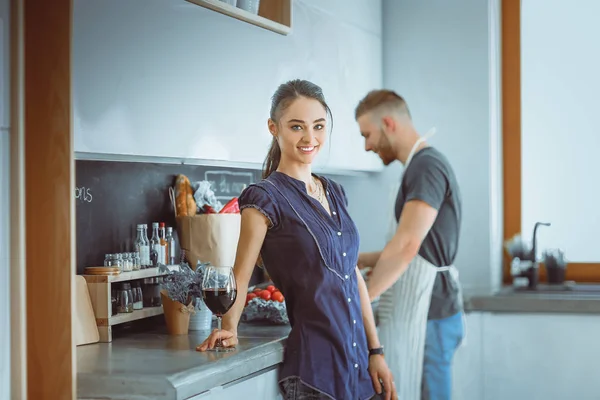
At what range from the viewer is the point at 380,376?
227 centimetres

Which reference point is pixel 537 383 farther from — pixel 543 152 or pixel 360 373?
pixel 360 373

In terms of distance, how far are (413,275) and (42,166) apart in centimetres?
155

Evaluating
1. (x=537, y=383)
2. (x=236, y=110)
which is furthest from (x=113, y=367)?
(x=537, y=383)

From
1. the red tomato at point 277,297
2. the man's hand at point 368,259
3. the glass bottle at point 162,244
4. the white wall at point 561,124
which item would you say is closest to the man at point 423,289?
the man's hand at point 368,259

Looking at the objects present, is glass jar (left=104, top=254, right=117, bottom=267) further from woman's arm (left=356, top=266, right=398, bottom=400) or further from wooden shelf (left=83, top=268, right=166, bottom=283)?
woman's arm (left=356, top=266, right=398, bottom=400)

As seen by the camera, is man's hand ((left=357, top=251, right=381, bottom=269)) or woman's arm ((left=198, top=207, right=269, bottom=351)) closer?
woman's arm ((left=198, top=207, right=269, bottom=351))

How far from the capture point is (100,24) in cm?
202

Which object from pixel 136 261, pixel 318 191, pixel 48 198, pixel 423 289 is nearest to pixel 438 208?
pixel 423 289

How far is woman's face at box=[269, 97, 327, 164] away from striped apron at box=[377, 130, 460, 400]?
2.79 ft

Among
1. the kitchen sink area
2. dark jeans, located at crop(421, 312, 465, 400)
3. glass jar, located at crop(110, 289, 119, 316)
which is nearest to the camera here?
glass jar, located at crop(110, 289, 119, 316)

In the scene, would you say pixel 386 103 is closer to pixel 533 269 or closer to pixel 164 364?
pixel 533 269

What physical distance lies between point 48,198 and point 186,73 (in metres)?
0.73

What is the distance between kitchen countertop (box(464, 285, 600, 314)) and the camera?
10.9 feet

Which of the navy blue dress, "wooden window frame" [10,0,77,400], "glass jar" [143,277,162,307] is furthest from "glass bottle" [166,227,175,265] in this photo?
"wooden window frame" [10,0,77,400]
